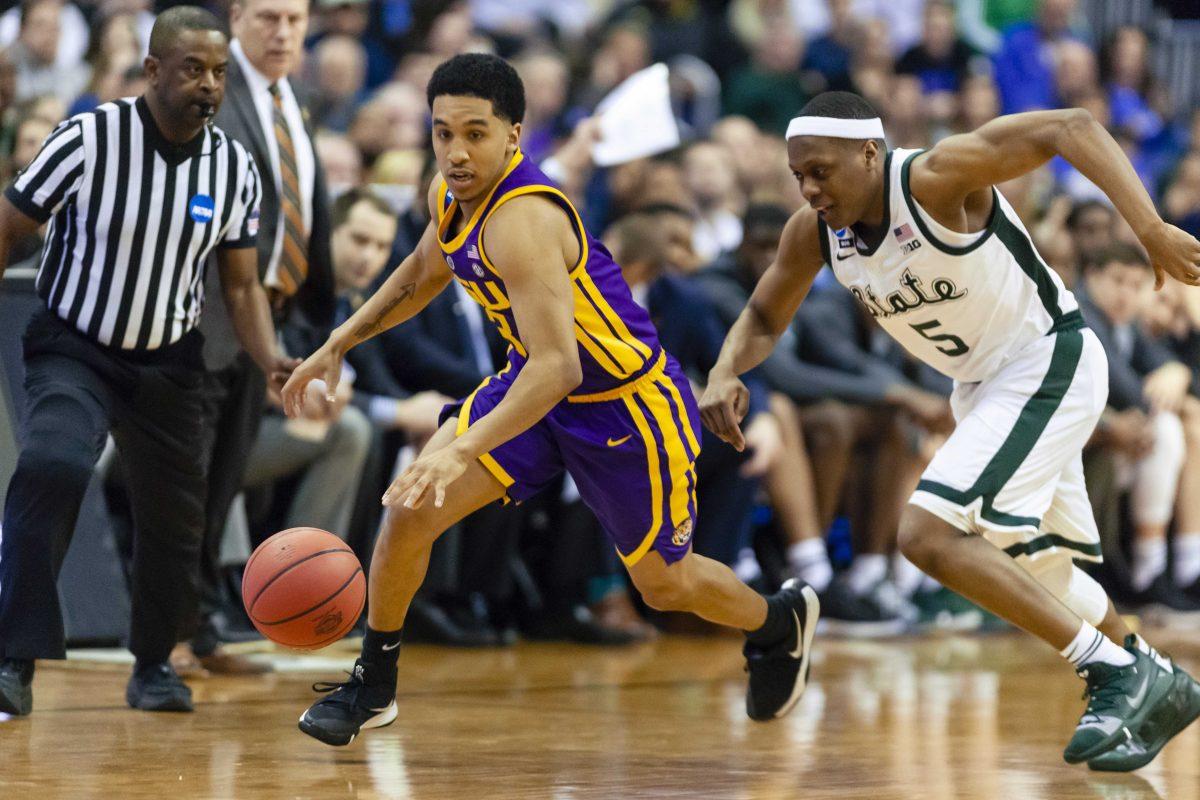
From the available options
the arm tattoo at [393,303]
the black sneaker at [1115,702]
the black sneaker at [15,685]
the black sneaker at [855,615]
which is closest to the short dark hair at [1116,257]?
the black sneaker at [855,615]

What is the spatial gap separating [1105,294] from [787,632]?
4.84m

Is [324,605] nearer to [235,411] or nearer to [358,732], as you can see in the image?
[358,732]

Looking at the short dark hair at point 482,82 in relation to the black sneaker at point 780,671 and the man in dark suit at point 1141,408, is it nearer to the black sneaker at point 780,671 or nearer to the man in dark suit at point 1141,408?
the black sneaker at point 780,671

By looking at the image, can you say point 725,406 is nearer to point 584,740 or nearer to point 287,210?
point 584,740

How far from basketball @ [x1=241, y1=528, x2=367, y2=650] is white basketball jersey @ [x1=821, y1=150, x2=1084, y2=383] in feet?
5.36

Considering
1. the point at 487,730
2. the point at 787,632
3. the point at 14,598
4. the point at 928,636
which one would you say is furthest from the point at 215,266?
the point at 928,636

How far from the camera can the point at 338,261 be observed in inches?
297

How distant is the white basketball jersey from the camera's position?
191 inches

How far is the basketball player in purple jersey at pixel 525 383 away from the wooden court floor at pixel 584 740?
36cm

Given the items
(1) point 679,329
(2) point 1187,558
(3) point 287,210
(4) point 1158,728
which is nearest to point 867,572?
(1) point 679,329

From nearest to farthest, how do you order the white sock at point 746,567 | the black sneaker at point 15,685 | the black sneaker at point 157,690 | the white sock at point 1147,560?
the black sneaker at point 15,685, the black sneaker at point 157,690, the white sock at point 746,567, the white sock at point 1147,560

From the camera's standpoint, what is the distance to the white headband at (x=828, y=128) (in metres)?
4.77

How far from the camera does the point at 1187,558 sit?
9.85m

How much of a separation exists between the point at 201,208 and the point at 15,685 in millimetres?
1451
